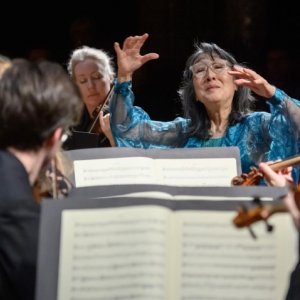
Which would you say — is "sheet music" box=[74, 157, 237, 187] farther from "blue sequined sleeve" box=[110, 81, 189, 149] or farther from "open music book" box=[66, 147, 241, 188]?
"blue sequined sleeve" box=[110, 81, 189, 149]

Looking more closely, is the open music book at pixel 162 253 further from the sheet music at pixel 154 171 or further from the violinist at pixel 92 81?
the violinist at pixel 92 81

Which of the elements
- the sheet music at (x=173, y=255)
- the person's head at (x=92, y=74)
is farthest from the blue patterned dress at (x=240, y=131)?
the sheet music at (x=173, y=255)

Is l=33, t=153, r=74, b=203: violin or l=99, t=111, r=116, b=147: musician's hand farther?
l=99, t=111, r=116, b=147: musician's hand

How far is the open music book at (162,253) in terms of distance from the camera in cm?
146

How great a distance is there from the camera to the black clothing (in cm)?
145

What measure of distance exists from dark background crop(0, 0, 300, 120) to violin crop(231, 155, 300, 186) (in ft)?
3.96

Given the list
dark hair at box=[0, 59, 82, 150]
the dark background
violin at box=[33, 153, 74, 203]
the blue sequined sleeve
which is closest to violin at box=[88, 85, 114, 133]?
the blue sequined sleeve

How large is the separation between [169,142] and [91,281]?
135 cm

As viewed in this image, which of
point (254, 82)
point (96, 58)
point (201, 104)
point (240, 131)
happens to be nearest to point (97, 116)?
point (96, 58)

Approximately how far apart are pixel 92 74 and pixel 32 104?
1.81 m

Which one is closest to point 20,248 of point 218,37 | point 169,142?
point 169,142

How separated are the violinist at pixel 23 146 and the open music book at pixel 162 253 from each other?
0.03 metres

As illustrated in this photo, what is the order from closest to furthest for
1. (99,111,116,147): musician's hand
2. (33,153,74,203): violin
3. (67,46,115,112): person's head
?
(33,153,74,203): violin, (99,111,116,147): musician's hand, (67,46,115,112): person's head

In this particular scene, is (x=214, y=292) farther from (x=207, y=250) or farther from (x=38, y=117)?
(x=38, y=117)
